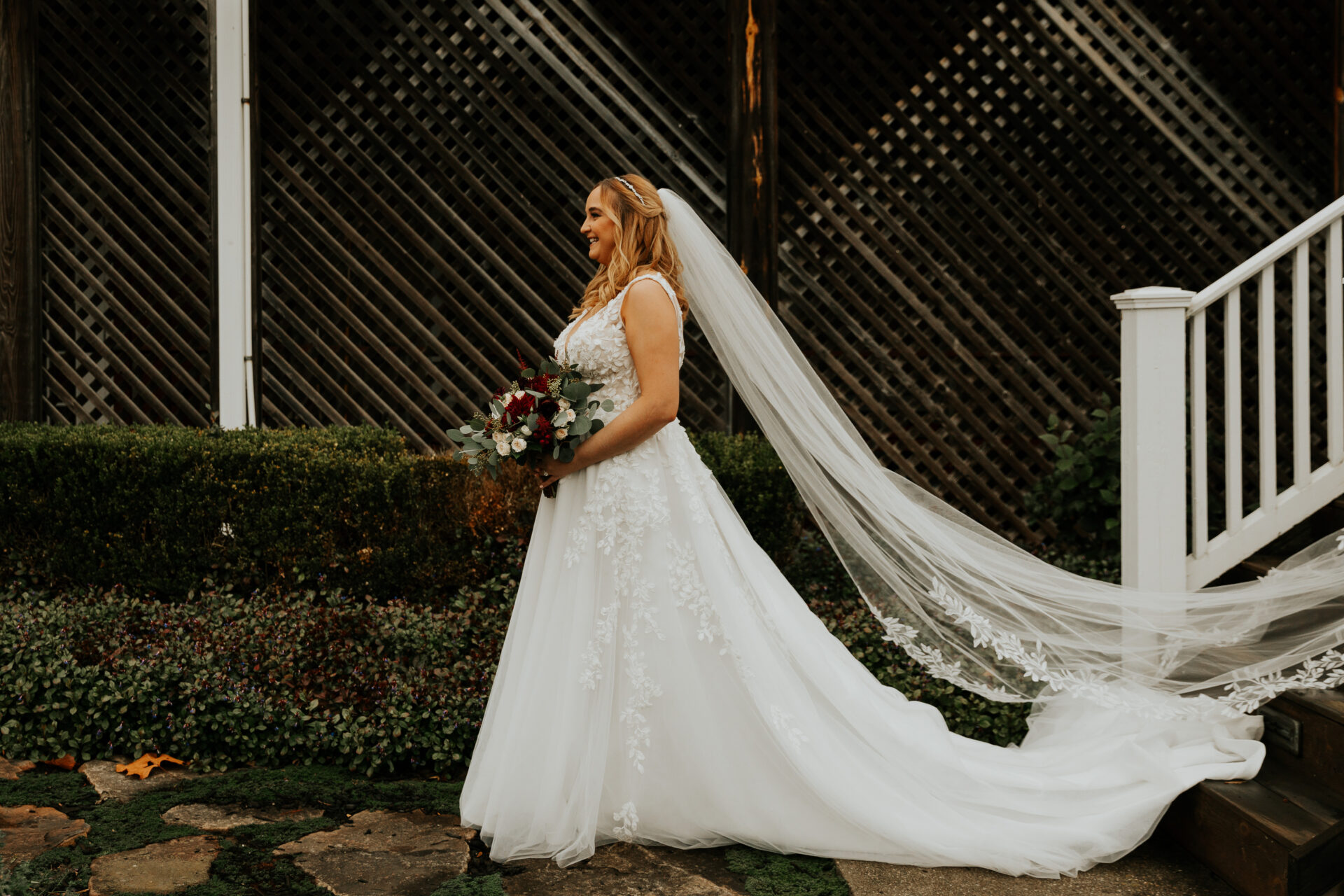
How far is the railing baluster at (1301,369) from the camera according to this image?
4.20 metres

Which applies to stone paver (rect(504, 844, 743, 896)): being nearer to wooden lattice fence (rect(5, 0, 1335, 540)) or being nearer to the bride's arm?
the bride's arm

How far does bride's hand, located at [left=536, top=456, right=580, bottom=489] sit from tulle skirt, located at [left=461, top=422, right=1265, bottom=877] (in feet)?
0.17

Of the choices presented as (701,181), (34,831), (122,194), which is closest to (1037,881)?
(34,831)

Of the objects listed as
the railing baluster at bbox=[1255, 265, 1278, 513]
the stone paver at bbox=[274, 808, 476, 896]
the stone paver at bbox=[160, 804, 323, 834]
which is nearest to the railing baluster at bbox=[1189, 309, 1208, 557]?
the railing baluster at bbox=[1255, 265, 1278, 513]

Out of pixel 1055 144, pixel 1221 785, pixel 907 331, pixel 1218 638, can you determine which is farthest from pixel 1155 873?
pixel 1055 144

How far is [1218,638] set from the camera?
342 cm

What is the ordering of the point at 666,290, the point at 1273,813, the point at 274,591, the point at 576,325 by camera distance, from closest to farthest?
the point at 1273,813, the point at 666,290, the point at 576,325, the point at 274,591

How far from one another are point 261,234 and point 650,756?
4522mm

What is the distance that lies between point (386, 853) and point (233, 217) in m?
4.27

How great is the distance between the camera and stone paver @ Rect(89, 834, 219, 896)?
3.06 metres

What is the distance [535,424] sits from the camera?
10.9 ft

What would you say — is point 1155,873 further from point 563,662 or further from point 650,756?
point 563,662

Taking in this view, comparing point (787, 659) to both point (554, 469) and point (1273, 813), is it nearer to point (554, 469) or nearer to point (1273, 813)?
point (554, 469)

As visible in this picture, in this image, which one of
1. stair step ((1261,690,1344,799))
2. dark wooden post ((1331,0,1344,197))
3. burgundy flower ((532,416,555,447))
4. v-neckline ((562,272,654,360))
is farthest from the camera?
dark wooden post ((1331,0,1344,197))
